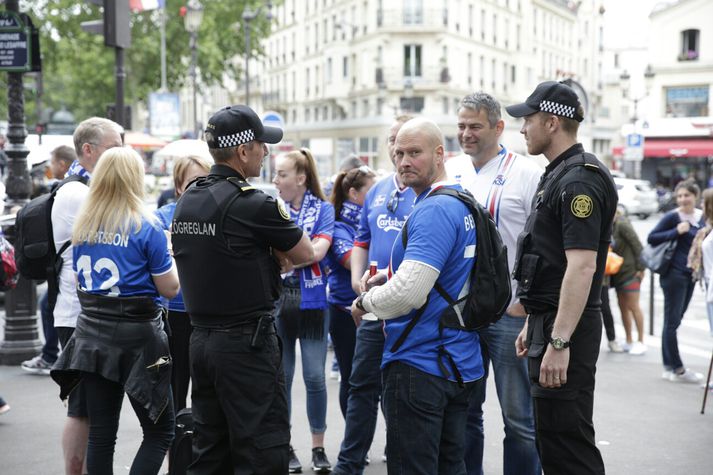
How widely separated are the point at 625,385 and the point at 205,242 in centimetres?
583

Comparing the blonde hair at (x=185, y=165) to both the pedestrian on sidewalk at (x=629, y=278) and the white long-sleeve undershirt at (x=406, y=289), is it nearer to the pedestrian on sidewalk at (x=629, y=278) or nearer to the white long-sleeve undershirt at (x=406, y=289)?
the white long-sleeve undershirt at (x=406, y=289)

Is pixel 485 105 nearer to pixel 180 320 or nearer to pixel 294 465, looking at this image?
pixel 180 320

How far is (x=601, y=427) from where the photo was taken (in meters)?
6.70

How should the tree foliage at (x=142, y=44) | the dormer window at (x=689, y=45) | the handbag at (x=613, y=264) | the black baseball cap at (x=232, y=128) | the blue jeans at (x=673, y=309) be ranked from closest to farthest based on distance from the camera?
the black baseball cap at (x=232, y=128) → the blue jeans at (x=673, y=309) → the handbag at (x=613, y=264) → the tree foliage at (x=142, y=44) → the dormer window at (x=689, y=45)

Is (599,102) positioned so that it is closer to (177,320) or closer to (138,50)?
(138,50)

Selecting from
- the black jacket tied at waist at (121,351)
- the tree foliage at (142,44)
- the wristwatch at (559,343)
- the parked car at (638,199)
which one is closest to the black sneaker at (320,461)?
the black jacket tied at waist at (121,351)

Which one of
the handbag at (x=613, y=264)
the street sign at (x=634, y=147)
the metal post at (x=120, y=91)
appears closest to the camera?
the handbag at (x=613, y=264)

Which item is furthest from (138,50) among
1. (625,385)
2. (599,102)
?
(599,102)

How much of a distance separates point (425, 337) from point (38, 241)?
106 inches

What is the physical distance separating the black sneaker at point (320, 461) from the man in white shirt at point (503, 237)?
1.10 metres

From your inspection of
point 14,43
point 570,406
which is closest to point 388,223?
point 570,406

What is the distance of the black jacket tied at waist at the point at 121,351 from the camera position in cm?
413

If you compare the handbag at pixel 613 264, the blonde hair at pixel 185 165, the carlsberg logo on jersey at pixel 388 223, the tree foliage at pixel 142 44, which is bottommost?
the handbag at pixel 613 264

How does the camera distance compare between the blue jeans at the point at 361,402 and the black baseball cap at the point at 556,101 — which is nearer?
the black baseball cap at the point at 556,101
